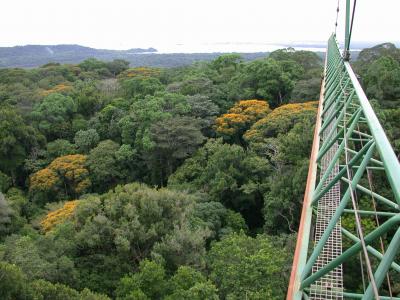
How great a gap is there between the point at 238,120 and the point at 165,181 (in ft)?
18.5

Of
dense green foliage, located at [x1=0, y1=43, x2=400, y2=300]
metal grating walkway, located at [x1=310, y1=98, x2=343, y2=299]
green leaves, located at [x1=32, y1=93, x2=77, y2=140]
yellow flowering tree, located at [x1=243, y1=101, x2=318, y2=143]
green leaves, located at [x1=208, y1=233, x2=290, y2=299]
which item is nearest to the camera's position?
metal grating walkway, located at [x1=310, y1=98, x2=343, y2=299]

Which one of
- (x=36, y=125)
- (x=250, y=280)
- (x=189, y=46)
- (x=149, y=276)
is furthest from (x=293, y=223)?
(x=189, y=46)

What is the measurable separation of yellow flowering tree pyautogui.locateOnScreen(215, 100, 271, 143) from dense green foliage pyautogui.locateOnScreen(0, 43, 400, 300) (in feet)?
0.27

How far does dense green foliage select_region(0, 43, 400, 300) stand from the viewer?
32.8 feet

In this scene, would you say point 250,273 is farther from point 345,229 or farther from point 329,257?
point 345,229

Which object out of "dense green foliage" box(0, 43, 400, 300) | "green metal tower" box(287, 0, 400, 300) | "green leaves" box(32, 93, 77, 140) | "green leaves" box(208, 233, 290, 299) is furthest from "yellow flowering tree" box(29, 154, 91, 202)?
"green metal tower" box(287, 0, 400, 300)

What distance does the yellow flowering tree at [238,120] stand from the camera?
2117 cm

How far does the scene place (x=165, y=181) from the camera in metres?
22.2

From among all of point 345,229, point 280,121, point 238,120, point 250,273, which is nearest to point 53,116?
point 238,120

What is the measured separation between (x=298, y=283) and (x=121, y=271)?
10.6m

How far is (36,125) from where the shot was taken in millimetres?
26656

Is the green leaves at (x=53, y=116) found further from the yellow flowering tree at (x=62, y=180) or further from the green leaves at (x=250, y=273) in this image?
the green leaves at (x=250, y=273)

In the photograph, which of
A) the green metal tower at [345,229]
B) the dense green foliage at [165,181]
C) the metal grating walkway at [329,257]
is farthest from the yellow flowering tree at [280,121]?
the metal grating walkway at [329,257]

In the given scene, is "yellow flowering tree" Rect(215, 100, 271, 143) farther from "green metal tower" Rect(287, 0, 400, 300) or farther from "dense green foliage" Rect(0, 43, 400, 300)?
"green metal tower" Rect(287, 0, 400, 300)
